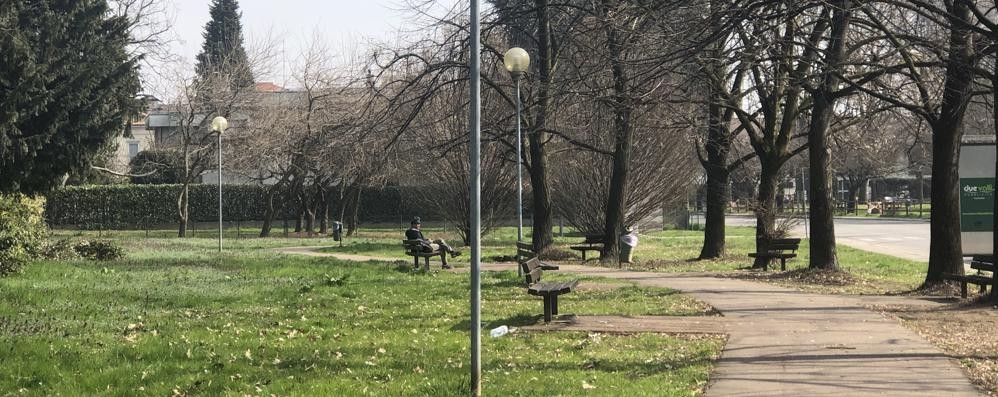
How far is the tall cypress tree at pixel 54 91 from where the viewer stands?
17219mm

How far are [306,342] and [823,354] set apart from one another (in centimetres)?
523

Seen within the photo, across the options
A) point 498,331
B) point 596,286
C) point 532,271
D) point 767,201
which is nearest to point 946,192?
point 596,286

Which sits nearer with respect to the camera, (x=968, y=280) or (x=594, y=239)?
(x=968, y=280)

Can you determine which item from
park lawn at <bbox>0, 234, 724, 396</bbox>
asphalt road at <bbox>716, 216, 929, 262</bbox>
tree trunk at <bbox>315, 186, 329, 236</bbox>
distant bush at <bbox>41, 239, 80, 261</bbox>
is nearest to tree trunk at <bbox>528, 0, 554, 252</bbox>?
park lawn at <bbox>0, 234, 724, 396</bbox>

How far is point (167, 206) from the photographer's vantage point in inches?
2041

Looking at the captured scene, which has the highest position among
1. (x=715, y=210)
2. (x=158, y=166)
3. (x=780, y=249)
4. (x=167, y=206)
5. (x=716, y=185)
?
(x=158, y=166)

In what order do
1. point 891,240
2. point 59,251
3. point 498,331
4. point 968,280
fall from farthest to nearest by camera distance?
point 891,240 < point 59,251 < point 968,280 < point 498,331

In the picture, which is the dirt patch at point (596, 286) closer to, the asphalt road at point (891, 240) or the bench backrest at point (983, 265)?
the bench backrest at point (983, 265)

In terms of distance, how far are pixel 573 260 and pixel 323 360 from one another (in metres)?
16.3

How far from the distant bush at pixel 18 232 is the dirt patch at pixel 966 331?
13.2 meters

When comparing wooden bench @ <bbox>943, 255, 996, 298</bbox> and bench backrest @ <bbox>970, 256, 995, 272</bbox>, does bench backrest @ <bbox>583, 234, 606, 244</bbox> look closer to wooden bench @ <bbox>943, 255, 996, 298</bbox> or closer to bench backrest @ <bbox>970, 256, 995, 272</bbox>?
wooden bench @ <bbox>943, 255, 996, 298</bbox>

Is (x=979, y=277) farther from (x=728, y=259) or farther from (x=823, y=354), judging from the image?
(x=728, y=259)

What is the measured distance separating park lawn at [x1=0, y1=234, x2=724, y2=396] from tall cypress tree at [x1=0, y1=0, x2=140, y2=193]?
273 cm

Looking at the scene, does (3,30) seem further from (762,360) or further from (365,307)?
(762,360)
